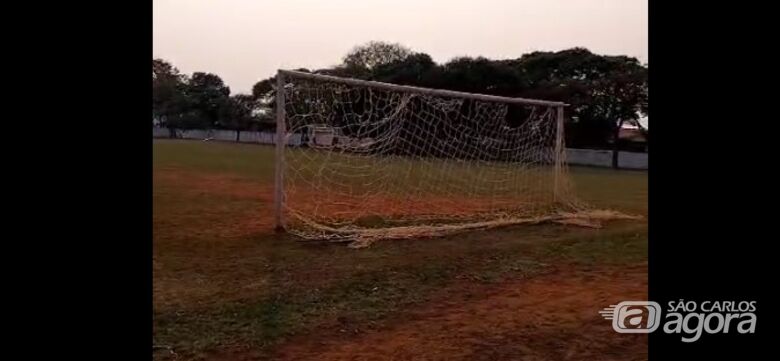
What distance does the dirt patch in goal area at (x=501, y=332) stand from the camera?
2982mm

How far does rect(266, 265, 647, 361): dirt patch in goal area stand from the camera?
9.78 feet

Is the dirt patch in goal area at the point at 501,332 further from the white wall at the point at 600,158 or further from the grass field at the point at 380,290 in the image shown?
the white wall at the point at 600,158

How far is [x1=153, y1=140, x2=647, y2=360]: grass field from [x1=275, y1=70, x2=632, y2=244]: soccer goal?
0.72 m

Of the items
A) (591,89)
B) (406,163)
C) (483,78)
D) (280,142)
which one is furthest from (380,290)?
(483,78)

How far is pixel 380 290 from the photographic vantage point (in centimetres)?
423

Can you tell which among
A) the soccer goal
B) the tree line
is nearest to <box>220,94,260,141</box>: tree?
the tree line

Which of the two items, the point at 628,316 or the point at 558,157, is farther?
the point at 558,157

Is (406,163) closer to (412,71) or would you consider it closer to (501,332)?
(501,332)

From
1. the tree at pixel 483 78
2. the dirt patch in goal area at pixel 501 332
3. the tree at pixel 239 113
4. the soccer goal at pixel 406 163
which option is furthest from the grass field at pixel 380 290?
the tree at pixel 239 113

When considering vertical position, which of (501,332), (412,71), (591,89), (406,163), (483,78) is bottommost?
(501,332)

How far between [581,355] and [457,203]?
22.1 feet

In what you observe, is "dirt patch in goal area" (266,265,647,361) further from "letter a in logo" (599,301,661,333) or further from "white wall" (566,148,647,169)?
"white wall" (566,148,647,169)

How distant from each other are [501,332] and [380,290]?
1127 millimetres

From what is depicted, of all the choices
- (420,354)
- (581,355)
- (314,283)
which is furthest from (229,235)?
(581,355)
